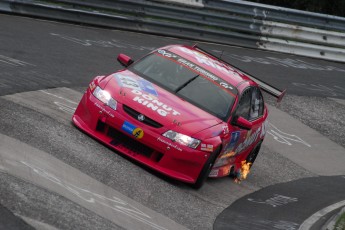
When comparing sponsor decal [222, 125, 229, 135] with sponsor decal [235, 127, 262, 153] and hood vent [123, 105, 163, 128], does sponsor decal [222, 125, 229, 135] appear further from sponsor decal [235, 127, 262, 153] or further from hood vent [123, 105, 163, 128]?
hood vent [123, 105, 163, 128]

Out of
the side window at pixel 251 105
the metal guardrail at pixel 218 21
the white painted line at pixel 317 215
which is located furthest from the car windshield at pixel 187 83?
the metal guardrail at pixel 218 21

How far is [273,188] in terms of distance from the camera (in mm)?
13266

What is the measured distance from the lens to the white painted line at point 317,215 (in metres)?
11.2

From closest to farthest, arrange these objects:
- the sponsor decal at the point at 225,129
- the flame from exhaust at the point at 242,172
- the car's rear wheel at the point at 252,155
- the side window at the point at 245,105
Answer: the sponsor decal at the point at 225,129 < the side window at the point at 245,105 < the flame from exhaust at the point at 242,172 < the car's rear wheel at the point at 252,155

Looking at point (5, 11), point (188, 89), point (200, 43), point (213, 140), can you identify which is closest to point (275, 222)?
point (213, 140)

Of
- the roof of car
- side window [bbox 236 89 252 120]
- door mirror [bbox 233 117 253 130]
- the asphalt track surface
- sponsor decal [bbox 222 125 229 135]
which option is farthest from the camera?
the roof of car

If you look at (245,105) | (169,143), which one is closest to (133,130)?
(169,143)

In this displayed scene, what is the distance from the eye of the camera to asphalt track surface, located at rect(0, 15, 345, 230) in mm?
8891

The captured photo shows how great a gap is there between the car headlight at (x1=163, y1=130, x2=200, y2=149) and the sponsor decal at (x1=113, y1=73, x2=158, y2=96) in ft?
2.82

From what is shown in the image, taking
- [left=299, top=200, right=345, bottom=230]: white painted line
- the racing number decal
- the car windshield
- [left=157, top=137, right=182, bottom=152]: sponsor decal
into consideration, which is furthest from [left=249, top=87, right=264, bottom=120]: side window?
the racing number decal

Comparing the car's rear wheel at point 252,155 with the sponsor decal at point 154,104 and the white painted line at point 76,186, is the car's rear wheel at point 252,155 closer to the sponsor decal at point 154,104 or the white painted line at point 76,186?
the sponsor decal at point 154,104

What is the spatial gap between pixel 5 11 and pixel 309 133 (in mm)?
7407

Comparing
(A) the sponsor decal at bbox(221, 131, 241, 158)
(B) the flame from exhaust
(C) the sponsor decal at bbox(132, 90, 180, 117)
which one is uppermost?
(C) the sponsor decal at bbox(132, 90, 180, 117)

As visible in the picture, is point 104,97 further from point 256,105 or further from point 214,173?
point 256,105
